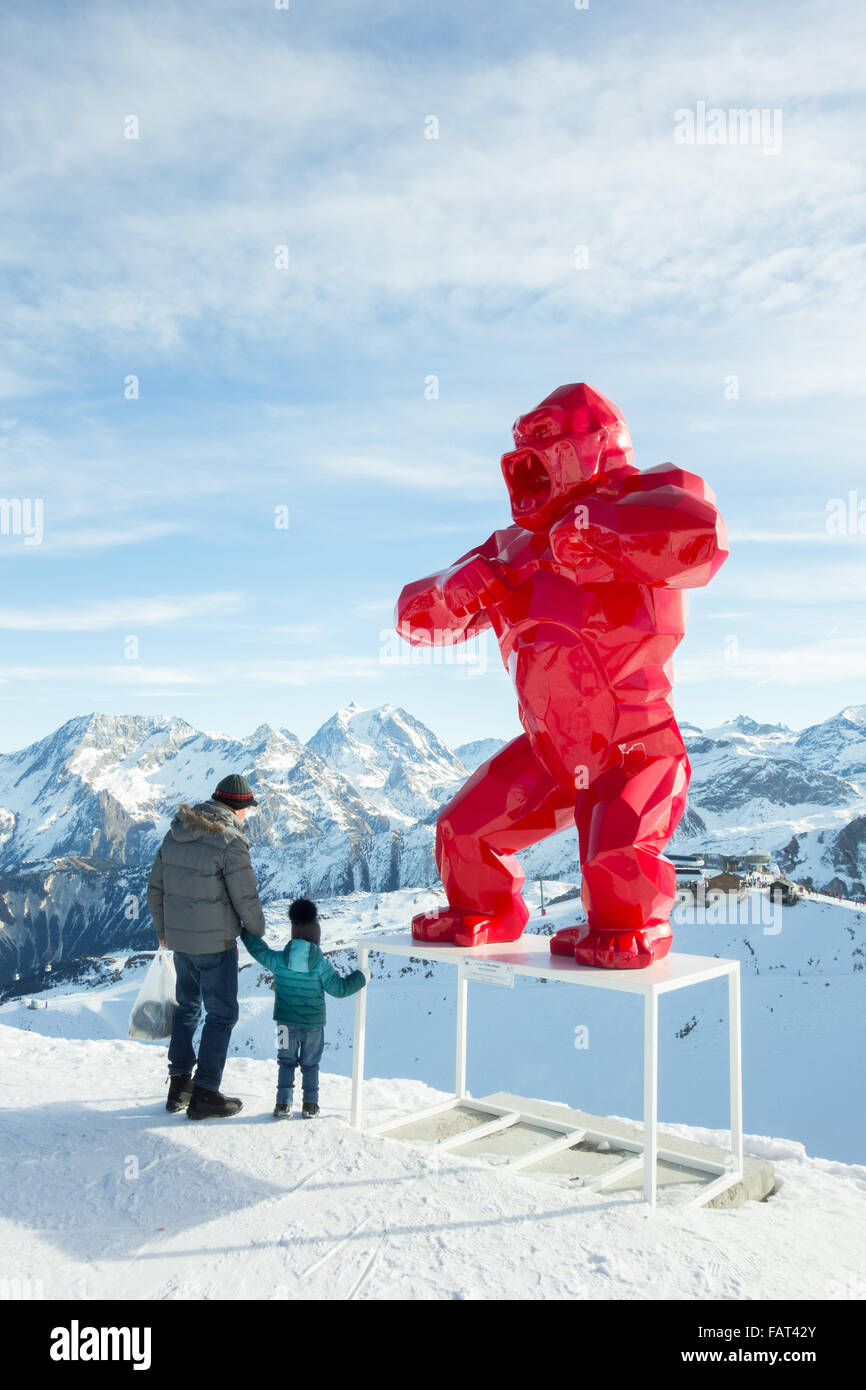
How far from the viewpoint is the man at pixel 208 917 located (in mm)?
4867


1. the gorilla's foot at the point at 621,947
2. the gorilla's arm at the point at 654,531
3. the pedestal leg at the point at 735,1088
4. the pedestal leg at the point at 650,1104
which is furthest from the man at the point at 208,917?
the pedestal leg at the point at 735,1088

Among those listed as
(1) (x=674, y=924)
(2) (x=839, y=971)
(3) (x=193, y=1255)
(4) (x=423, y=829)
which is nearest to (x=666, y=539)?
(3) (x=193, y=1255)

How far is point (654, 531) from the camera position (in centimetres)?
434

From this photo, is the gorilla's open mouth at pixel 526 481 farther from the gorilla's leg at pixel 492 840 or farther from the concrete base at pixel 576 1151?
the concrete base at pixel 576 1151

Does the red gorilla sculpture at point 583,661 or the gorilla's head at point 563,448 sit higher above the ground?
the gorilla's head at point 563,448

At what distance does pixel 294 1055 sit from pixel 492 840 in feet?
5.09

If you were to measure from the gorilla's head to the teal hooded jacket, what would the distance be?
101 inches

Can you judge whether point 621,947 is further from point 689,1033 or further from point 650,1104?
point 689,1033

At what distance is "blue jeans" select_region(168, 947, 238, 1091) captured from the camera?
4906 millimetres

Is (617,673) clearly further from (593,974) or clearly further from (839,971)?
(839,971)

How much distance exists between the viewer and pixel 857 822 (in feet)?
216

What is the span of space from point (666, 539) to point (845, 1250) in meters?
3.07

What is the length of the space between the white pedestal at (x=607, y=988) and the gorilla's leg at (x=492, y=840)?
4.6 inches

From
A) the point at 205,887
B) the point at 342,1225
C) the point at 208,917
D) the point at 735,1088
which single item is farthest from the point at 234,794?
the point at 735,1088
